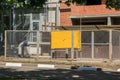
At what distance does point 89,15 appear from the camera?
37.4 meters

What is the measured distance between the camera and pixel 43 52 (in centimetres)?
2933

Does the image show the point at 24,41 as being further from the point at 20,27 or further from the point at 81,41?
the point at 20,27

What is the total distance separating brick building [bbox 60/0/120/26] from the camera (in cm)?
3656

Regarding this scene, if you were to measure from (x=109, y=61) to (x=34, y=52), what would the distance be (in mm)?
5365

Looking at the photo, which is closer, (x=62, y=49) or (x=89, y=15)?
(x=62, y=49)

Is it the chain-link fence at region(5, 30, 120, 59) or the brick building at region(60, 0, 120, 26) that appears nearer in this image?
the chain-link fence at region(5, 30, 120, 59)

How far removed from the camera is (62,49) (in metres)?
28.5

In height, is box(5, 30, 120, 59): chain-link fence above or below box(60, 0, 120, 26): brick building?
below

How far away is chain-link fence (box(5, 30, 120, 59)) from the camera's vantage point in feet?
91.9

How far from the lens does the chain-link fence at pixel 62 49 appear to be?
28.0 m

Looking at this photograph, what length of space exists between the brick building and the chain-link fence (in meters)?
7.46

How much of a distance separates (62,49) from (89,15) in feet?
31.5

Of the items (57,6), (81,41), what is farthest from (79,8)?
(81,41)

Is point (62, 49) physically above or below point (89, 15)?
below
